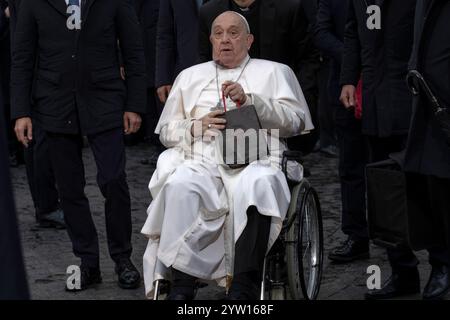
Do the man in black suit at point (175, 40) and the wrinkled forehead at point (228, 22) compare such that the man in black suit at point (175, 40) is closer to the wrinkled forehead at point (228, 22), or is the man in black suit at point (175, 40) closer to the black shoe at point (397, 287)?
the wrinkled forehead at point (228, 22)

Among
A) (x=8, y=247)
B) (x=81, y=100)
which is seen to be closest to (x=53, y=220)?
(x=81, y=100)

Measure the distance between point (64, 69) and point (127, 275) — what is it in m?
1.29

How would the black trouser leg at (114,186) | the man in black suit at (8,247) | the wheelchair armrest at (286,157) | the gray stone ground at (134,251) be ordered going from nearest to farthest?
1. the man in black suit at (8,247)
2. the wheelchair armrest at (286,157)
3. the gray stone ground at (134,251)
4. the black trouser leg at (114,186)

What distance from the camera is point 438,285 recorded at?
6527mm

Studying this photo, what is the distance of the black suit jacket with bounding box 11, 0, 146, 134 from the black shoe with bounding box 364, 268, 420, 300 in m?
1.84

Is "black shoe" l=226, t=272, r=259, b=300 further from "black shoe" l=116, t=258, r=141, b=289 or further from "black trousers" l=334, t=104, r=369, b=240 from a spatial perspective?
"black trousers" l=334, t=104, r=369, b=240

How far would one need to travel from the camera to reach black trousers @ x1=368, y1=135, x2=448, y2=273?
6.53 meters

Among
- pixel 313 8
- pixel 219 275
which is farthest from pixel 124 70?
pixel 219 275

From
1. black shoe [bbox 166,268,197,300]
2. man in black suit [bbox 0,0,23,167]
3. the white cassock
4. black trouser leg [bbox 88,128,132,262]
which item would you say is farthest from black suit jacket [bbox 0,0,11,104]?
black shoe [bbox 166,268,197,300]

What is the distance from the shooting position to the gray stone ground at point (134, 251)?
704cm

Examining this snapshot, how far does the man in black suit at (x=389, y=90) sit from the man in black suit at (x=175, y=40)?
1722mm

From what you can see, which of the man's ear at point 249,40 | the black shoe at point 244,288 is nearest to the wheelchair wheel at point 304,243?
the black shoe at point 244,288

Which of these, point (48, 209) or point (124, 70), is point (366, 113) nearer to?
point (124, 70)

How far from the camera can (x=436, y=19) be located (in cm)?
548
